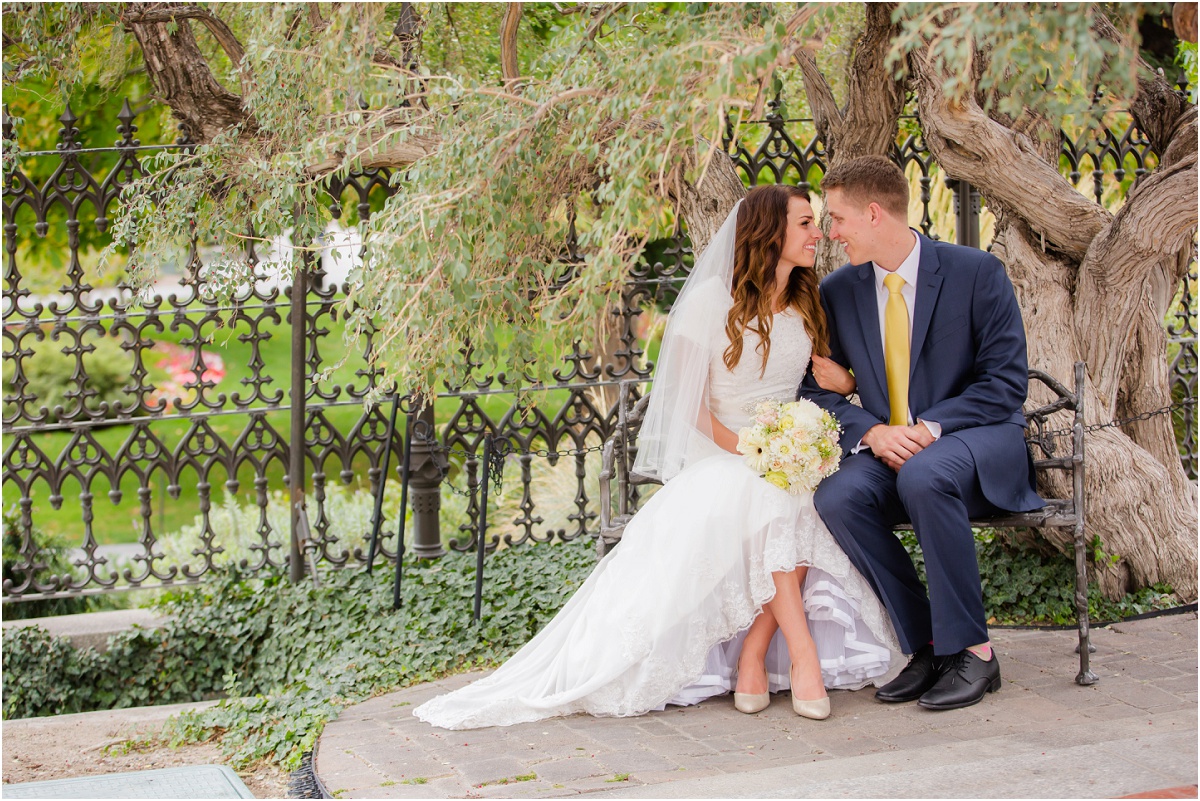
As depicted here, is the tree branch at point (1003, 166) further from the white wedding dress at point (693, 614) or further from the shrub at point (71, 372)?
the shrub at point (71, 372)

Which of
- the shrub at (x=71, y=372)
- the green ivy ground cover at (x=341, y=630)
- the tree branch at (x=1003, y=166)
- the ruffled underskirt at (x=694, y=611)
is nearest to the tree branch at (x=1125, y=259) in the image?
the tree branch at (x=1003, y=166)

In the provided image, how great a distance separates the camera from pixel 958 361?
420 centimetres

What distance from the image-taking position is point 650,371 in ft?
20.2

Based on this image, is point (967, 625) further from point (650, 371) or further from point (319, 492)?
point (319, 492)

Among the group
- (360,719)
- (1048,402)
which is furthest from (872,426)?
(360,719)

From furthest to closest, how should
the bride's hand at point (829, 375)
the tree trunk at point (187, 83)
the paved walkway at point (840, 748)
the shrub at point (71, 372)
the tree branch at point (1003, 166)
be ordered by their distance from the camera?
1. the shrub at point (71, 372)
2. the tree trunk at point (187, 83)
3. the tree branch at point (1003, 166)
4. the bride's hand at point (829, 375)
5. the paved walkway at point (840, 748)

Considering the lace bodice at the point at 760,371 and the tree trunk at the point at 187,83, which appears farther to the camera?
the tree trunk at the point at 187,83

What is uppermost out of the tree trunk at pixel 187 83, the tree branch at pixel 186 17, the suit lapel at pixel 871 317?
the tree branch at pixel 186 17

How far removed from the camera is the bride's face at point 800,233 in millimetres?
4164

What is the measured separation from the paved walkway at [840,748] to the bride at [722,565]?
122 millimetres

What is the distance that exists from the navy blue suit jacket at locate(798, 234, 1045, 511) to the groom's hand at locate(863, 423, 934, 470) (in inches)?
3.4

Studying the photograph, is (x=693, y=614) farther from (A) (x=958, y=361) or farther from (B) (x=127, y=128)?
(B) (x=127, y=128)

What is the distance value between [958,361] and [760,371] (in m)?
0.75

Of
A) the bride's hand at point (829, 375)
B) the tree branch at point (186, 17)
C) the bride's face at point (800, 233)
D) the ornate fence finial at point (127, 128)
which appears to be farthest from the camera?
the ornate fence finial at point (127, 128)
